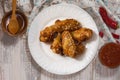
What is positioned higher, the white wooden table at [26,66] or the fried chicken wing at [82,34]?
the fried chicken wing at [82,34]

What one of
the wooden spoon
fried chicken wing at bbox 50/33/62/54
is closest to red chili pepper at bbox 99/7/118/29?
fried chicken wing at bbox 50/33/62/54

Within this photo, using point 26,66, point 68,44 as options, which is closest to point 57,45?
point 68,44

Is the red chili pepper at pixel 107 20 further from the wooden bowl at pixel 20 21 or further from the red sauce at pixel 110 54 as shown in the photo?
the wooden bowl at pixel 20 21

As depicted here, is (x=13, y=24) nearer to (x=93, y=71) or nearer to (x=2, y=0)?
(x=2, y=0)

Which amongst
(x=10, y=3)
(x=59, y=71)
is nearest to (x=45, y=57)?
(x=59, y=71)

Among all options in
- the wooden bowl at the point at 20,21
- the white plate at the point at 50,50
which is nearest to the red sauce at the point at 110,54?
the white plate at the point at 50,50

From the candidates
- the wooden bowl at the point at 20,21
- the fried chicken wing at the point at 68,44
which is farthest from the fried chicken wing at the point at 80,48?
the wooden bowl at the point at 20,21

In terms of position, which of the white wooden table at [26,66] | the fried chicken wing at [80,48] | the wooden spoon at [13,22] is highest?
the wooden spoon at [13,22]

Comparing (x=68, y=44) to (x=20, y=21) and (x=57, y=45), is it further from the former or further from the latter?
(x=20, y=21)
